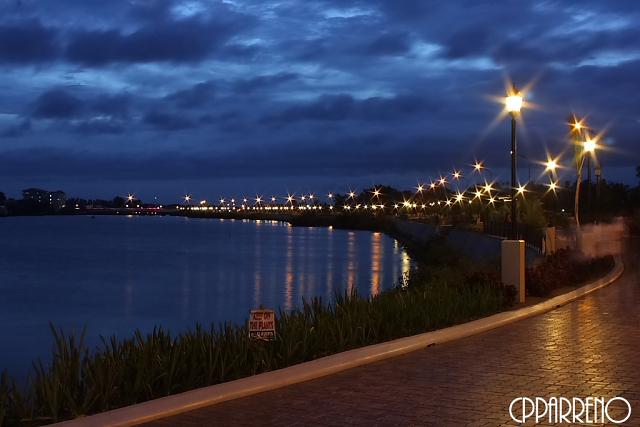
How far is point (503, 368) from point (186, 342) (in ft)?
12.6

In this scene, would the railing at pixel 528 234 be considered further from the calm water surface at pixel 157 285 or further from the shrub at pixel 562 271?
the calm water surface at pixel 157 285

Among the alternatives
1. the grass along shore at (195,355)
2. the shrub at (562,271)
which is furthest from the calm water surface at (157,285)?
the shrub at (562,271)

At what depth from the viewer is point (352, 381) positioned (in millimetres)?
9508

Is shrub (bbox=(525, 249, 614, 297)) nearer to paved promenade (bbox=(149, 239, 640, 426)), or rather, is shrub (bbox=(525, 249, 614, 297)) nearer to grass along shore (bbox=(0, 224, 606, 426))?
grass along shore (bbox=(0, 224, 606, 426))

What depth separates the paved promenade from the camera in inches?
311

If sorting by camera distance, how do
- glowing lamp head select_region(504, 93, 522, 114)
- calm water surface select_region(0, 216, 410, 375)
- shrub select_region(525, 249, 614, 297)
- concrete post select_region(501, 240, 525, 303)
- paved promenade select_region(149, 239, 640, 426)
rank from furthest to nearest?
calm water surface select_region(0, 216, 410, 375)
shrub select_region(525, 249, 614, 297)
glowing lamp head select_region(504, 93, 522, 114)
concrete post select_region(501, 240, 525, 303)
paved promenade select_region(149, 239, 640, 426)

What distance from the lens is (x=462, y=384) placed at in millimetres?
9258

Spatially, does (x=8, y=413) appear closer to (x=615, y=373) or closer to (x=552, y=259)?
(x=615, y=373)

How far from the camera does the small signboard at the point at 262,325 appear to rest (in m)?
10.3

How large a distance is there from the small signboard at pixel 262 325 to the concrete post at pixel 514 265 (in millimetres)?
7762

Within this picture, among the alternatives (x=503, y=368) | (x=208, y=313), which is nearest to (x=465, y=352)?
(x=503, y=368)

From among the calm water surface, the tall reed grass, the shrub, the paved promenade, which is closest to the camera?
the paved promenade

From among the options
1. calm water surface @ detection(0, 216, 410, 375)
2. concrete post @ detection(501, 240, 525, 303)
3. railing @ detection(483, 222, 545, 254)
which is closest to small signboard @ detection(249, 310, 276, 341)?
calm water surface @ detection(0, 216, 410, 375)

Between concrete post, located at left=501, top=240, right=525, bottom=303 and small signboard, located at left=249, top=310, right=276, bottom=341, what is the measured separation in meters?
7.76
